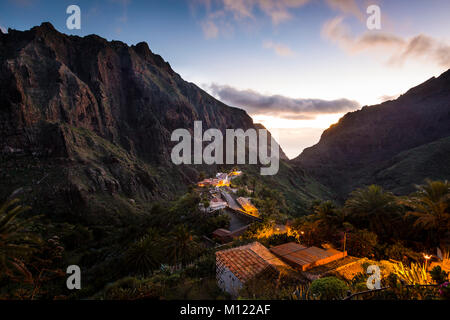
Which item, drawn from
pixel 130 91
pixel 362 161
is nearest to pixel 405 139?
pixel 362 161

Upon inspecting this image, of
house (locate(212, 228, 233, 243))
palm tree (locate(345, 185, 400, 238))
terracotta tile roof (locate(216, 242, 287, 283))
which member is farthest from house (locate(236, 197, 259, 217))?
terracotta tile roof (locate(216, 242, 287, 283))

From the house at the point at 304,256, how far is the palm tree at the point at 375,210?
3.64 m

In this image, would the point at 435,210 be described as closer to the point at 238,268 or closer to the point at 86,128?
the point at 238,268

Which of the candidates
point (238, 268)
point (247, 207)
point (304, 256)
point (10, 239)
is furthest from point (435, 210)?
point (247, 207)

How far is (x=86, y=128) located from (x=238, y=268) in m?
109

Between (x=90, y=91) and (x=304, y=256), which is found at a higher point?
(x=90, y=91)

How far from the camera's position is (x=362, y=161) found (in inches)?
6939

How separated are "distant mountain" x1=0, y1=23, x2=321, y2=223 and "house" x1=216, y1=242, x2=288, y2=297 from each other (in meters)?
66.9

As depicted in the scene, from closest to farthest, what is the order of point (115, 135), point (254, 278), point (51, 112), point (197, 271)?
1. point (254, 278)
2. point (197, 271)
3. point (51, 112)
4. point (115, 135)

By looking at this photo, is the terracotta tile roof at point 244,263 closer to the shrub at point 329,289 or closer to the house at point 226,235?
the shrub at point 329,289

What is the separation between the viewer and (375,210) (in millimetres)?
16234
